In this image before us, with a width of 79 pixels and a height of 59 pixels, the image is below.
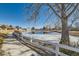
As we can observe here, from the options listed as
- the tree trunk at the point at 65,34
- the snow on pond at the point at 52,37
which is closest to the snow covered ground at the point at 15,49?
the snow on pond at the point at 52,37

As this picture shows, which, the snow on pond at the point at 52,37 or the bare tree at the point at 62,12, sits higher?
the bare tree at the point at 62,12

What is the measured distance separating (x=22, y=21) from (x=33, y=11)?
235 mm

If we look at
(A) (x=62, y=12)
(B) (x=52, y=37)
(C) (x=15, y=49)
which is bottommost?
(C) (x=15, y=49)

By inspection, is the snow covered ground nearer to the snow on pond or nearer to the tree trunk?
the snow on pond

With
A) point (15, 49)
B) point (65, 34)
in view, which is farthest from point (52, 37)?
point (15, 49)

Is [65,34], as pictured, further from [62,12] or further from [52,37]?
[62,12]

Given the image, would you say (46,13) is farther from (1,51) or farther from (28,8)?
(1,51)

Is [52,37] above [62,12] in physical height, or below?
below

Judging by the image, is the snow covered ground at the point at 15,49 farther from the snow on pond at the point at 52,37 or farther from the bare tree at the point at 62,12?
the bare tree at the point at 62,12

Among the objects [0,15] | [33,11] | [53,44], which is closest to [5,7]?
[0,15]

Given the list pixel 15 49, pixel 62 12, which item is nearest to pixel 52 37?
pixel 62 12

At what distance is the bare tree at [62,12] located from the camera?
3803 mm

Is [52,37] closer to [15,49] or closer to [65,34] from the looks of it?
[65,34]

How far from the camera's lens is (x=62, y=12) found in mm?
3871
